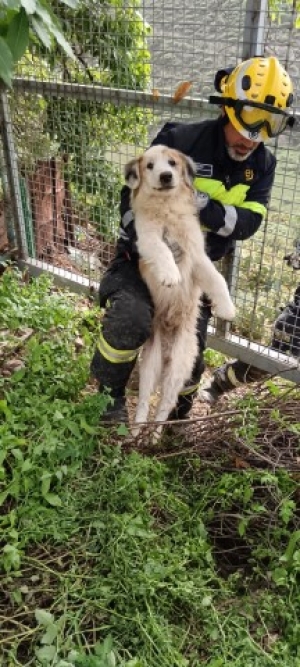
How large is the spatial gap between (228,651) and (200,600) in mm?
204

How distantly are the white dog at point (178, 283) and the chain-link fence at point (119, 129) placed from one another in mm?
633

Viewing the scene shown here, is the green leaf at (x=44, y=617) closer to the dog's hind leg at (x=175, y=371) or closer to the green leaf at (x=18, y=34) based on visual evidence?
the dog's hind leg at (x=175, y=371)

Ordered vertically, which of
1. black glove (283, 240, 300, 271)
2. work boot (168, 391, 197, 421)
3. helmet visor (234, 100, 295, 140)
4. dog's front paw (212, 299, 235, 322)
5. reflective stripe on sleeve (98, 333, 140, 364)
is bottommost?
work boot (168, 391, 197, 421)

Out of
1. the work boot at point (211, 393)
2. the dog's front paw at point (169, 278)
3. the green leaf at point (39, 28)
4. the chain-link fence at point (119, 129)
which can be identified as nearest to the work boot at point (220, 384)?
the work boot at point (211, 393)

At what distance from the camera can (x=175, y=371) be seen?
3271mm

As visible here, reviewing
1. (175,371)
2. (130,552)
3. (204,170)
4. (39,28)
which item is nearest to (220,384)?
(175,371)

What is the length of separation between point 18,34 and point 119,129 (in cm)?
294

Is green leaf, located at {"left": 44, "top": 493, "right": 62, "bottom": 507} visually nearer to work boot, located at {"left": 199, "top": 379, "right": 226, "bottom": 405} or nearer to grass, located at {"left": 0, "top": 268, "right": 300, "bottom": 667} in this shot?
grass, located at {"left": 0, "top": 268, "right": 300, "bottom": 667}

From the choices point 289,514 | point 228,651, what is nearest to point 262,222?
point 289,514

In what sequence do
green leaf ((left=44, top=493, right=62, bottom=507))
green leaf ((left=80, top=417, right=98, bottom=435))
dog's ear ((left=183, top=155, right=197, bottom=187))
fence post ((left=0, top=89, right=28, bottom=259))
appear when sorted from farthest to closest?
fence post ((left=0, top=89, right=28, bottom=259)) < dog's ear ((left=183, top=155, right=197, bottom=187)) < green leaf ((left=80, top=417, right=98, bottom=435)) < green leaf ((left=44, top=493, right=62, bottom=507))

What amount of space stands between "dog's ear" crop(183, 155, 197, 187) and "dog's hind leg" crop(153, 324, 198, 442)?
0.80 metres

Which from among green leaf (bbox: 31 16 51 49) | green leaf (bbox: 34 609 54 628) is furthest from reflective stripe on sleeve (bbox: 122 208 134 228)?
green leaf (bbox: 34 609 54 628)

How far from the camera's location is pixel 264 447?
294 centimetres

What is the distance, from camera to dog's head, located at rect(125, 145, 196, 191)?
3.11 metres
